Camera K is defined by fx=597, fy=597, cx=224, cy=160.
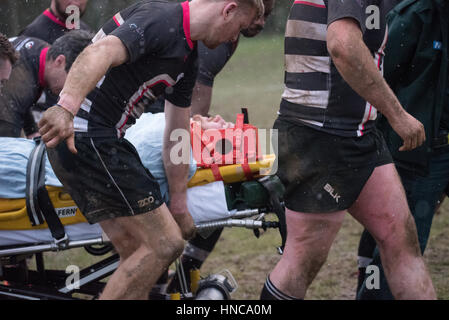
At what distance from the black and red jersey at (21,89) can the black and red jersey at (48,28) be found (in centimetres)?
84

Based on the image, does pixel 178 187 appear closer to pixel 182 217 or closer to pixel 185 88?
pixel 182 217

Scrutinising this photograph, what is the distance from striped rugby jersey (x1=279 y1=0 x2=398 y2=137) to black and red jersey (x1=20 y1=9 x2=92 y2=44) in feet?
8.92

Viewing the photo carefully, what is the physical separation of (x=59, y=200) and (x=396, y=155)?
1.86m

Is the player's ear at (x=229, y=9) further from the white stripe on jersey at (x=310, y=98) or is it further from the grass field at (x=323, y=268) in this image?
the grass field at (x=323, y=268)

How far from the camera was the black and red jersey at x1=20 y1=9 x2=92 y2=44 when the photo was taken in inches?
189

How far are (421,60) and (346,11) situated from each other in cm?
103

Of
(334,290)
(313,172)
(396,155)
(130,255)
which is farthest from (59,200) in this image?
(334,290)

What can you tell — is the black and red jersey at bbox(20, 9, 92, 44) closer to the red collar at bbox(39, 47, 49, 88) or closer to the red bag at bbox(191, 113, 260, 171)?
the red collar at bbox(39, 47, 49, 88)

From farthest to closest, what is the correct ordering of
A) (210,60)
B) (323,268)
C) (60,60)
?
(323,268), (210,60), (60,60)

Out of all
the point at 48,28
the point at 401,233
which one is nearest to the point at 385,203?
the point at 401,233

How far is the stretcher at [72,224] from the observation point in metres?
3.11

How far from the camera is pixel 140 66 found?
2625 mm

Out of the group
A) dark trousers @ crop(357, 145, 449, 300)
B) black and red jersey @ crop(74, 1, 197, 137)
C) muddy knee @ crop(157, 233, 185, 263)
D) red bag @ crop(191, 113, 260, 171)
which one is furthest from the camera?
red bag @ crop(191, 113, 260, 171)

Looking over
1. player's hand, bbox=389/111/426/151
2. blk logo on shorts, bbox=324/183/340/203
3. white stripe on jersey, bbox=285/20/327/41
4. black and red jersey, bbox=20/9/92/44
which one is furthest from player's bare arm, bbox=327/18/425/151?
black and red jersey, bbox=20/9/92/44
